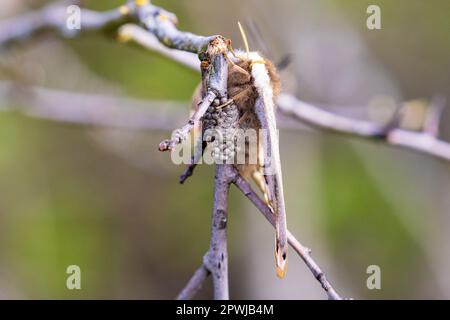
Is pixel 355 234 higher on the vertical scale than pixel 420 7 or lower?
→ lower

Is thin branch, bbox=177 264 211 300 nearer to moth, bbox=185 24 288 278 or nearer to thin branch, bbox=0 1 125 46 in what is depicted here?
moth, bbox=185 24 288 278

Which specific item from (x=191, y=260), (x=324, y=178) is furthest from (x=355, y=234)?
(x=191, y=260)

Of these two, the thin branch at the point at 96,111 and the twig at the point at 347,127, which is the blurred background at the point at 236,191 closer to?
the thin branch at the point at 96,111

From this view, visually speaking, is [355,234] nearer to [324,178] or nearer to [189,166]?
[324,178]

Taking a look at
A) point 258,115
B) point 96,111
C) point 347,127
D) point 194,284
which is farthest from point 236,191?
point 258,115
